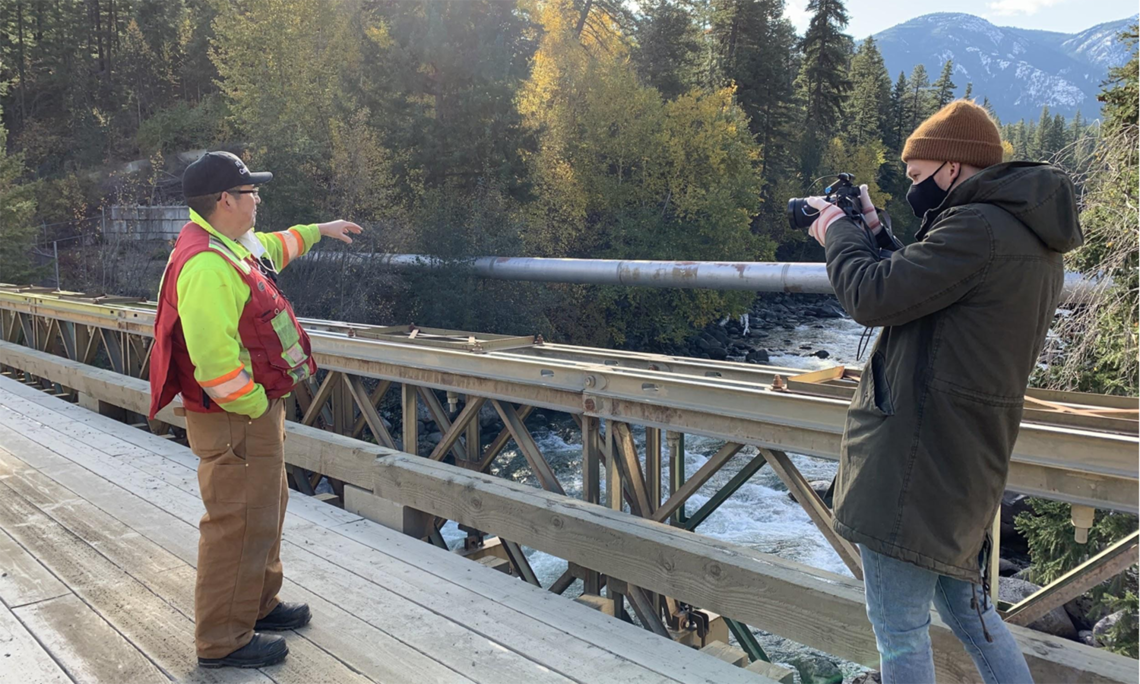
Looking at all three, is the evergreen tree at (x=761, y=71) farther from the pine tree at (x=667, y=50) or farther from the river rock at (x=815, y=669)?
the river rock at (x=815, y=669)

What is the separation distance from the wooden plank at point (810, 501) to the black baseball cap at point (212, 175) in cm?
210

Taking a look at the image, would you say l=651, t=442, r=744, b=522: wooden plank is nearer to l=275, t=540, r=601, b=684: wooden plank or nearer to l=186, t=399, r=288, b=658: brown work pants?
l=275, t=540, r=601, b=684: wooden plank

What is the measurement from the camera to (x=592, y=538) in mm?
3467

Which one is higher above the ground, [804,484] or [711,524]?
[804,484]

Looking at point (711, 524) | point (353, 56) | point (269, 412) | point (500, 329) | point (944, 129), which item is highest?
point (353, 56)

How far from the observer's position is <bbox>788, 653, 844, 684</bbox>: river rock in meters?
6.69

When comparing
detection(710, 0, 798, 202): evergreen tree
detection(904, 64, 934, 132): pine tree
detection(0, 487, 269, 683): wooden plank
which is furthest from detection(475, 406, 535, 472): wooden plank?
detection(904, 64, 934, 132): pine tree

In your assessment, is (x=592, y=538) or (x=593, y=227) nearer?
(x=592, y=538)

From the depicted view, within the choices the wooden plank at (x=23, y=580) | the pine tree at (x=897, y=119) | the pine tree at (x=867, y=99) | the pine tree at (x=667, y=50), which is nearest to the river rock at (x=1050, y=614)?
the wooden plank at (x=23, y=580)

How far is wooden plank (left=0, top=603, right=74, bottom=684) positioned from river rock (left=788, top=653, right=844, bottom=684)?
5.50m

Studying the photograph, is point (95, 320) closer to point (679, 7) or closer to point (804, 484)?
point (804, 484)

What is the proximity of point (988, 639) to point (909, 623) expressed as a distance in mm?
238

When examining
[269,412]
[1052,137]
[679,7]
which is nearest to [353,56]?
[679,7]

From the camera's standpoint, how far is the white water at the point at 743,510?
869 centimetres
